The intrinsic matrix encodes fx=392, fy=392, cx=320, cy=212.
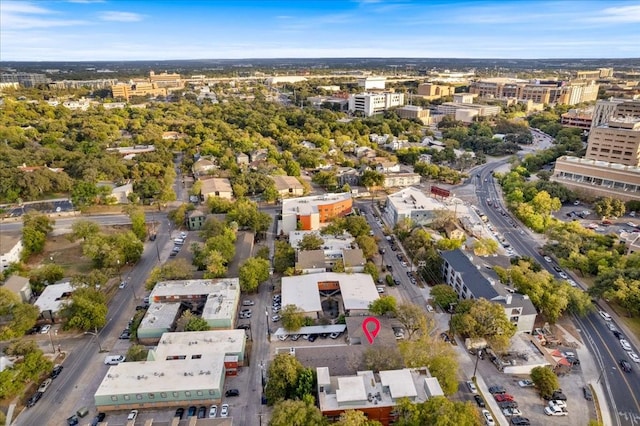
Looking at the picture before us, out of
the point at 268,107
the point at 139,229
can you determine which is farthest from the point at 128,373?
the point at 268,107

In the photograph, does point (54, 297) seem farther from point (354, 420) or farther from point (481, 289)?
point (481, 289)

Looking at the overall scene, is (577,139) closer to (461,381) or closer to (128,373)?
(461,381)

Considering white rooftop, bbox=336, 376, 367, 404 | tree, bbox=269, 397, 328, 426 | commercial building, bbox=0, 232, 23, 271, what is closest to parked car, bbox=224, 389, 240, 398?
tree, bbox=269, 397, 328, 426

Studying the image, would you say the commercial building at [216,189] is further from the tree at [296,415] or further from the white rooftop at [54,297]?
the tree at [296,415]

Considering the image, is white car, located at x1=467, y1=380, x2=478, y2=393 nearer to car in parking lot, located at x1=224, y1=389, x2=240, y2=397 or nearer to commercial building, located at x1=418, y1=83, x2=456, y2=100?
car in parking lot, located at x1=224, y1=389, x2=240, y2=397

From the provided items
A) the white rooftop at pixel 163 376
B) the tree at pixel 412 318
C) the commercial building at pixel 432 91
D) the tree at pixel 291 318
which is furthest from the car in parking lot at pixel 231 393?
the commercial building at pixel 432 91

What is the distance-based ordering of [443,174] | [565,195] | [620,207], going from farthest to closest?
[443,174], [565,195], [620,207]

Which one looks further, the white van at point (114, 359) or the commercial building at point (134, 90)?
the commercial building at point (134, 90)
